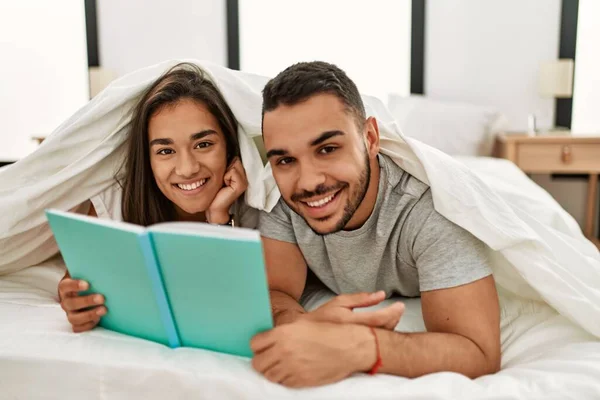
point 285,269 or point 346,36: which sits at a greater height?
point 346,36

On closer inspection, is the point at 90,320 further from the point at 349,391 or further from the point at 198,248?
the point at 349,391

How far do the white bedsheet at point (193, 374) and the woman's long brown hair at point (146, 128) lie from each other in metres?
0.39

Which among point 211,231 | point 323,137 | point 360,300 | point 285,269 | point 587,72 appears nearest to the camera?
point 211,231

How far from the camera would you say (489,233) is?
1014 mm

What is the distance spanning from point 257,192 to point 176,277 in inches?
18.9

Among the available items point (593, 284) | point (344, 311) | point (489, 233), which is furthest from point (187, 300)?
point (593, 284)

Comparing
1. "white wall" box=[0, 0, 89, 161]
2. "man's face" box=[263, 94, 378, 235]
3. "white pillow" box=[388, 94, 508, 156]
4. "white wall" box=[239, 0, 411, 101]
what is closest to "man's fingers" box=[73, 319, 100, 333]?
"man's face" box=[263, 94, 378, 235]

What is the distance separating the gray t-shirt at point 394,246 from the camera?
39.3 inches

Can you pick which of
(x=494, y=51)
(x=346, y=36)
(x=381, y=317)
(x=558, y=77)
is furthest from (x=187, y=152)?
(x=494, y=51)

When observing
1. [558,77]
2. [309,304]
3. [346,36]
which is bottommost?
[309,304]

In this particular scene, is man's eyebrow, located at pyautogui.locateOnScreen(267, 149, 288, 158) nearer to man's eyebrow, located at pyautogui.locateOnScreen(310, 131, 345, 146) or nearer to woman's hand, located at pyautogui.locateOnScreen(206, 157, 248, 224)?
man's eyebrow, located at pyautogui.locateOnScreen(310, 131, 345, 146)

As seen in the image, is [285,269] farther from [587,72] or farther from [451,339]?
[587,72]

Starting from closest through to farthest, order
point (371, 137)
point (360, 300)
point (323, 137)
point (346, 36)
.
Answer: point (360, 300) < point (323, 137) < point (371, 137) < point (346, 36)

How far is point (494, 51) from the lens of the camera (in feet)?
11.0
